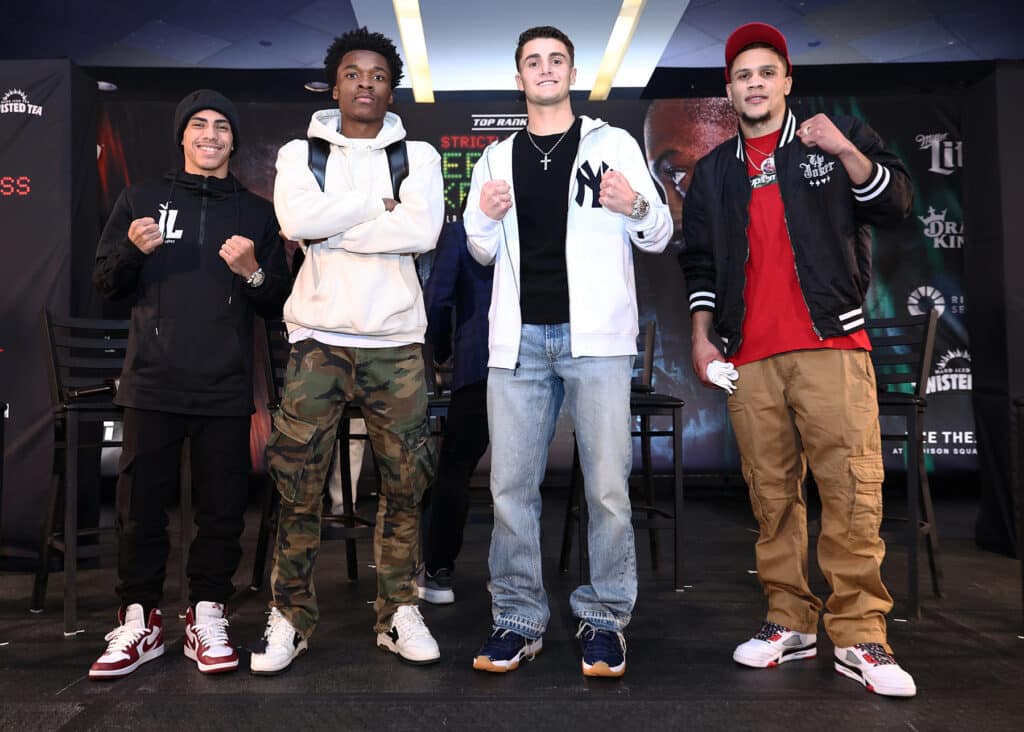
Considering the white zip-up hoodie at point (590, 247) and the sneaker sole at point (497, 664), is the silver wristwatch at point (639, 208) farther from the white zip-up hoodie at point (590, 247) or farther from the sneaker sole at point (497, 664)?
the sneaker sole at point (497, 664)

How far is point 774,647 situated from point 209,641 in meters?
1.63

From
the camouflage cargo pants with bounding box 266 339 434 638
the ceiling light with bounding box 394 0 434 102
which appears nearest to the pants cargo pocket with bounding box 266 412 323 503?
the camouflage cargo pants with bounding box 266 339 434 638

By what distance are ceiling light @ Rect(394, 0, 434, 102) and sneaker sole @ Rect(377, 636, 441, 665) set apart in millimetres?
4500

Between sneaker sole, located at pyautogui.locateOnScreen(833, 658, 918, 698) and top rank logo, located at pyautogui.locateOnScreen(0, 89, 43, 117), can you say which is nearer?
sneaker sole, located at pyautogui.locateOnScreen(833, 658, 918, 698)

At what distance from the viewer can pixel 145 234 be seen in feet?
7.62

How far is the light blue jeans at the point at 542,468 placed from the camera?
7.32 ft

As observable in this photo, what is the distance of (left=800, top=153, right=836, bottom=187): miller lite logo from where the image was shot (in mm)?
2305

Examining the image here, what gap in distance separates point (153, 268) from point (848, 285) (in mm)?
2078

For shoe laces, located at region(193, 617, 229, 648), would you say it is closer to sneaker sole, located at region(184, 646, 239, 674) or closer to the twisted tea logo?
sneaker sole, located at region(184, 646, 239, 674)

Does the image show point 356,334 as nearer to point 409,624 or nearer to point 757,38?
point 409,624

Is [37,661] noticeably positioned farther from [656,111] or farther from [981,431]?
[656,111]

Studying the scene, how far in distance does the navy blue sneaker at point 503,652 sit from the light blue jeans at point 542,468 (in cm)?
3

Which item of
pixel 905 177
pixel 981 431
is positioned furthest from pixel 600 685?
pixel 981 431

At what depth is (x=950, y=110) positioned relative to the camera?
6098mm
